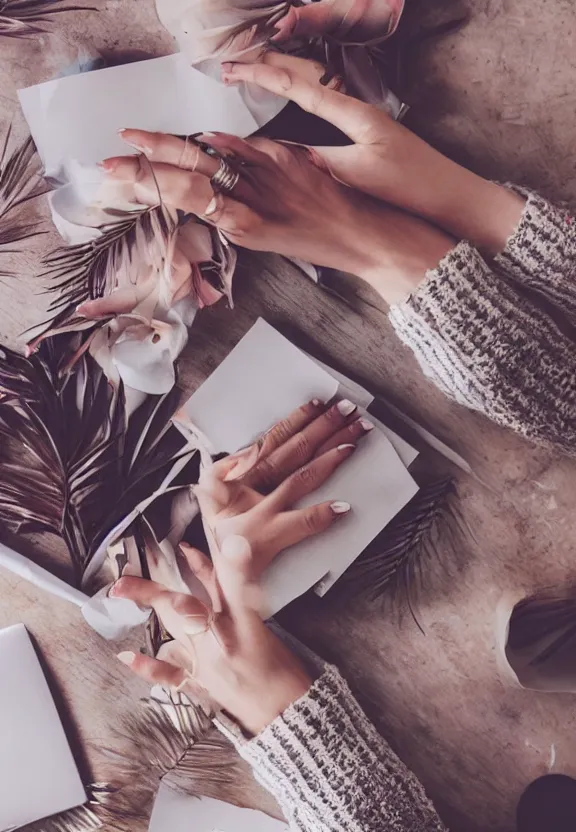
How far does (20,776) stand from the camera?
808mm

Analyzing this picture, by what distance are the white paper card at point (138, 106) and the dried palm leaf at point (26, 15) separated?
8cm

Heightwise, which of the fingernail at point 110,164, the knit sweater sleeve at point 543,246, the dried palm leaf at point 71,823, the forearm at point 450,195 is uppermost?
the fingernail at point 110,164

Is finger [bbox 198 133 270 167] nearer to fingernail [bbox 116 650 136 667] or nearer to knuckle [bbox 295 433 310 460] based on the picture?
knuckle [bbox 295 433 310 460]

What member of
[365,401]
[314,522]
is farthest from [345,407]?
[314,522]

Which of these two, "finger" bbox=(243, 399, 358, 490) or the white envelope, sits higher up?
"finger" bbox=(243, 399, 358, 490)

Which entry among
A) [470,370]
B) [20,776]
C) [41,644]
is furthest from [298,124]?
[20,776]

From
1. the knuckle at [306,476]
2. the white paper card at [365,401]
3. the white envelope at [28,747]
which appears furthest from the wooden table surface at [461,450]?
the white envelope at [28,747]

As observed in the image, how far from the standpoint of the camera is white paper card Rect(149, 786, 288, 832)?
0.79 metres

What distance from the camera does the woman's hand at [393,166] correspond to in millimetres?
671

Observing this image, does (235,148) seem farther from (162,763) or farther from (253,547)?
(162,763)

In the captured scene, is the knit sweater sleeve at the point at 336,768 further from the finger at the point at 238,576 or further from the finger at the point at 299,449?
the finger at the point at 299,449

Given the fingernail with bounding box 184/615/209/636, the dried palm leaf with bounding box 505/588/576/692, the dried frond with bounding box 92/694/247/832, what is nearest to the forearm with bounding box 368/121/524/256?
the dried palm leaf with bounding box 505/588/576/692

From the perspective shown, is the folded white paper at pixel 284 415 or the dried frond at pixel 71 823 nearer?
the folded white paper at pixel 284 415

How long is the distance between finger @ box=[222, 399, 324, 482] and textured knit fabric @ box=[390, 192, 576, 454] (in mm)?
129
